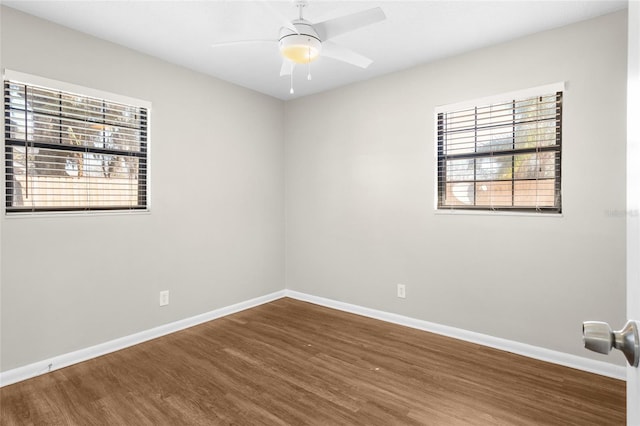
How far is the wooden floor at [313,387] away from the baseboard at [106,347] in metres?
0.06

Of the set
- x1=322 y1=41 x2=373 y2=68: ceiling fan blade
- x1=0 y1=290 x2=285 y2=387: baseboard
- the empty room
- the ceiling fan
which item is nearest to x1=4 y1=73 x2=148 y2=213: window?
the empty room

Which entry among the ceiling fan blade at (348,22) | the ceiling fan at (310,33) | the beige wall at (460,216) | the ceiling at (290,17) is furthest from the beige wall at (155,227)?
the ceiling fan blade at (348,22)

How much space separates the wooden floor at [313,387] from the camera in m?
2.02

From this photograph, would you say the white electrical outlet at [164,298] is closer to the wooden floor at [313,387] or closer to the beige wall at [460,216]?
the wooden floor at [313,387]

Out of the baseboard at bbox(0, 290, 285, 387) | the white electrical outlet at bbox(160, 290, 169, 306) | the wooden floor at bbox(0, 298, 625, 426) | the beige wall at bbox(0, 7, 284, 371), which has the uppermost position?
the beige wall at bbox(0, 7, 284, 371)

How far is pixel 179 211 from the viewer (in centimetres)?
338

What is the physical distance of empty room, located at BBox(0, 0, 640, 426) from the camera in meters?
2.28

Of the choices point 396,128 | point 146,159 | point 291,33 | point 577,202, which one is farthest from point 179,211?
point 577,202

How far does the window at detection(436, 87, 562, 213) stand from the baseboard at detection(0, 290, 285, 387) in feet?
8.51

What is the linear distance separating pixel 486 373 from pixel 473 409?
1.69ft

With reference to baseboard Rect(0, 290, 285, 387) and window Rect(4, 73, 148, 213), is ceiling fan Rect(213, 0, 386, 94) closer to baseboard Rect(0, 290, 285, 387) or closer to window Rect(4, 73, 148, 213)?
window Rect(4, 73, 148, 213)

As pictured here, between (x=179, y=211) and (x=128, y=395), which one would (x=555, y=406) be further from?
(x=179, y=211)

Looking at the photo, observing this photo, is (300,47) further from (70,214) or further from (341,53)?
(70,214)

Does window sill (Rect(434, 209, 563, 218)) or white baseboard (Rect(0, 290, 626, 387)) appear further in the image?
window sill (Rect(434, 209, 563, 218))
